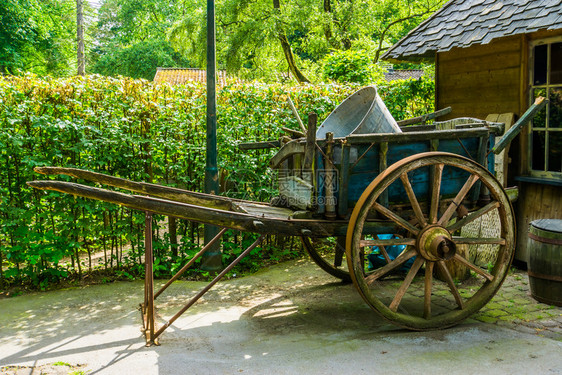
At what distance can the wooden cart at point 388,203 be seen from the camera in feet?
12.2

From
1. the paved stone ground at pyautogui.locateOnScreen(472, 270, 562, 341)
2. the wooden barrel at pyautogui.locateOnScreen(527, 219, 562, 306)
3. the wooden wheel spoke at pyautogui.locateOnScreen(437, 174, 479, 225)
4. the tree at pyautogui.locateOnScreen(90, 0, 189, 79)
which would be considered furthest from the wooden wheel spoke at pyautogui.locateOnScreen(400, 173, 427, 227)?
the tree at pyautogui.locateOnScreen(90, 0, 189, 79)

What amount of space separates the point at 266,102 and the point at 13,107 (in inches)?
117

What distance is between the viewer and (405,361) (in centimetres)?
346

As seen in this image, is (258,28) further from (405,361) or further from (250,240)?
(405,361)

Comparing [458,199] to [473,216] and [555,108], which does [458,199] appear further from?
[555,108]

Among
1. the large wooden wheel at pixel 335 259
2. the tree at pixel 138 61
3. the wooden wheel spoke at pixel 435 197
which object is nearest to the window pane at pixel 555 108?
the wooden wheel spoke at pixel 435 197

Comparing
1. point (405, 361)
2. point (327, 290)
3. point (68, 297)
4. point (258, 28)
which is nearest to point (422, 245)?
point (405, 361)

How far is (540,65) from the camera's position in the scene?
5711mm

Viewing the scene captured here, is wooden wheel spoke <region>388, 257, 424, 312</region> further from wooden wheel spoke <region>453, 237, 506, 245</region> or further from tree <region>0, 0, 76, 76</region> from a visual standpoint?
tree <region>0, 0, 76, 76</region>

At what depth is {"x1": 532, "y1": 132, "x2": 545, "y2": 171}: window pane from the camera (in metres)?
5.77

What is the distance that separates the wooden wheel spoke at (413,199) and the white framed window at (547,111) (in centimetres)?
263

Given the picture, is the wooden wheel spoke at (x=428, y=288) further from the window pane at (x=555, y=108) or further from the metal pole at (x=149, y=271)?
the window pane at (x=555, y=108)

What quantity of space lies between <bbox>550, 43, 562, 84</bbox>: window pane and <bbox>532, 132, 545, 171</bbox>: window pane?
630mm

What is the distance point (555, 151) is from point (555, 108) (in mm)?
489
